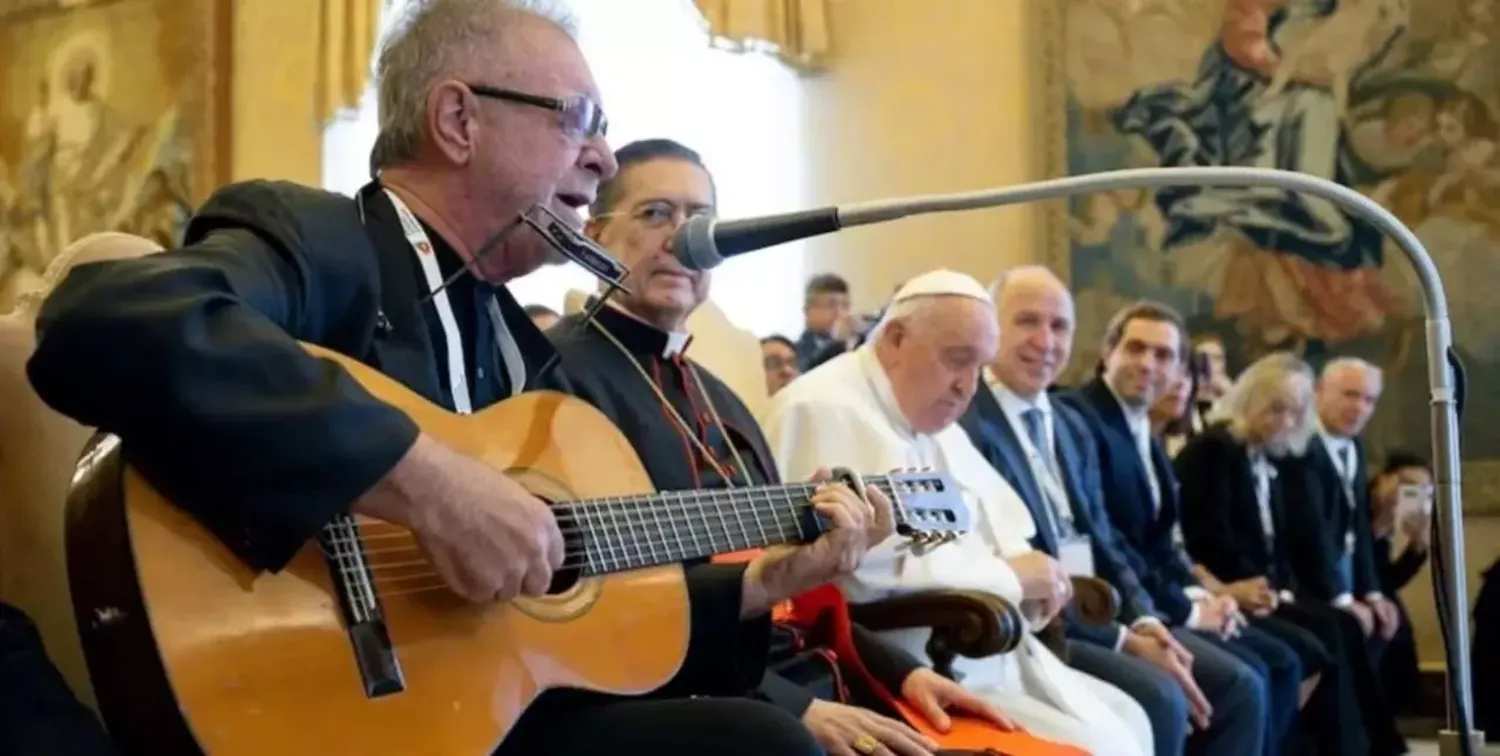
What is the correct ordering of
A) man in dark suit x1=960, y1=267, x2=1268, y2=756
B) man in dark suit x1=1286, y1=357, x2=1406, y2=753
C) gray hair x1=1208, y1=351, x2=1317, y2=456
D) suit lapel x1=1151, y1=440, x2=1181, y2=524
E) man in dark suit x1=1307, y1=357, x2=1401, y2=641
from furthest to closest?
man in dark suit x1=1307, y1=357, x2=1401, y2=641, man in dark suit x1=1286, y1=357, x2=1406, y2=753, gray hair x1=1208, y1=351, x2=1317, y2=456, suit lapel x1=1151, y1=440, x2=1181, y2=524, man in dark suit x1=960, y1=267, x2=1268, y2=756

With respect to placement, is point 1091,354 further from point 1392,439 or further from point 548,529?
point 548,529

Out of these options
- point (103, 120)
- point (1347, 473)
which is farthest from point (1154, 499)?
point (103, 120)

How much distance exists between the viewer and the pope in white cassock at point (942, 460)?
2.93 m

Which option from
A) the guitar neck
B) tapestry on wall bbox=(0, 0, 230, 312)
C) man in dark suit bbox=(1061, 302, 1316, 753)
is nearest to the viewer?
the guitar neck

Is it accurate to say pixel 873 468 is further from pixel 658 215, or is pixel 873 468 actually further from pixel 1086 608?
pixel 1086 608

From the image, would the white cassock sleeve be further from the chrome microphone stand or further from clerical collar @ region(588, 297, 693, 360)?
the chrome microphone stand

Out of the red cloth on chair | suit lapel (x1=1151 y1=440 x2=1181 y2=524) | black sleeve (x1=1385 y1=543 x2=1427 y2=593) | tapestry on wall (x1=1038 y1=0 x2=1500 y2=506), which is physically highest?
tapestry on wall (x1=1038 y1=0 x2=1500 y2=506)

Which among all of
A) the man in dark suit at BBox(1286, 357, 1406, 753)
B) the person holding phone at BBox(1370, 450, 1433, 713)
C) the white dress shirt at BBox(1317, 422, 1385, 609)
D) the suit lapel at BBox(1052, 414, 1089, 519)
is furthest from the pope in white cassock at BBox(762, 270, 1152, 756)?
the person holding phone at BBox(1370, 450, 1433, 713)

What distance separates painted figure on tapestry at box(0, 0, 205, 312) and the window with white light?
931 mm

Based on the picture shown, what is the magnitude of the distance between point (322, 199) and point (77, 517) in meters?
0.49

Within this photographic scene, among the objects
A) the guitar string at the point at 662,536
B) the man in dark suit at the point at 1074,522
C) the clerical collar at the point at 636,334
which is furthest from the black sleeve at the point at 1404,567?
the guitar string at the point at 662,536

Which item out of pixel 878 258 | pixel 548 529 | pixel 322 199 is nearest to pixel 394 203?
pixel 322 199

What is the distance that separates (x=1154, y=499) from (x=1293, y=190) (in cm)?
312

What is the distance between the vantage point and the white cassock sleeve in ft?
9.33
